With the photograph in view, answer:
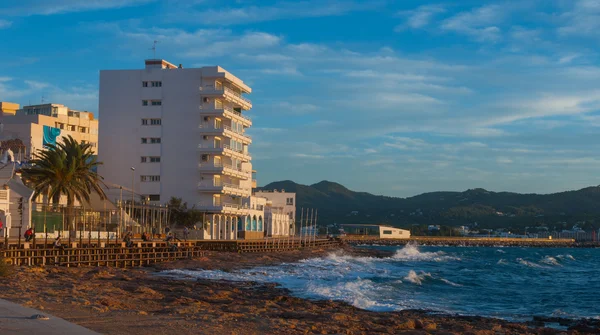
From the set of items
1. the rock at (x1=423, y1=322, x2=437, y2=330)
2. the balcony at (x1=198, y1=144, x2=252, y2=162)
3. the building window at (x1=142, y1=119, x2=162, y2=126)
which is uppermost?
the building window at (x1=142, y1=119, x2=162, y2=126)

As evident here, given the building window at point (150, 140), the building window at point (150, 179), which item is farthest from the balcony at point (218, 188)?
the building window at point (150, 140)

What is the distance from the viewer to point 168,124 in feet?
297

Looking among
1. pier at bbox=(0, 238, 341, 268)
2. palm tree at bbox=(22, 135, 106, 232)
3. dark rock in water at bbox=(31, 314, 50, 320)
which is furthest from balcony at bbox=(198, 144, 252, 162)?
dark rock in water at bbox=(31, 314, 50, 320)

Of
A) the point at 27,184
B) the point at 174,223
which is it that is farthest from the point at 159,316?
the point at 174,223

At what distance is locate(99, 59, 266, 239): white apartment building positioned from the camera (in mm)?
→ 89250

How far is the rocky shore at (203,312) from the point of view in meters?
18.4

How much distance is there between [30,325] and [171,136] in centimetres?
7659

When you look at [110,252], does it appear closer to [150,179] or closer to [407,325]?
[407,325]

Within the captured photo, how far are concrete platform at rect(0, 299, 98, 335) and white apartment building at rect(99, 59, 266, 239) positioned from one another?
7206 centimetres

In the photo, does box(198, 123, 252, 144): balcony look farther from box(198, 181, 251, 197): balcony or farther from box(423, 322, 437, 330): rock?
box(423, 322, 437, 330): rock

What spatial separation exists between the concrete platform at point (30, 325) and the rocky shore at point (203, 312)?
3.07 feet

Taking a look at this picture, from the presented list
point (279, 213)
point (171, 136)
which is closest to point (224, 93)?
point (171, 136)

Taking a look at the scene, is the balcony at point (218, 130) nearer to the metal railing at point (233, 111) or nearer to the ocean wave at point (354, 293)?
the metal railing at point (233, 111)

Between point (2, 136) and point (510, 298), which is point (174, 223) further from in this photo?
point (510, 298)
